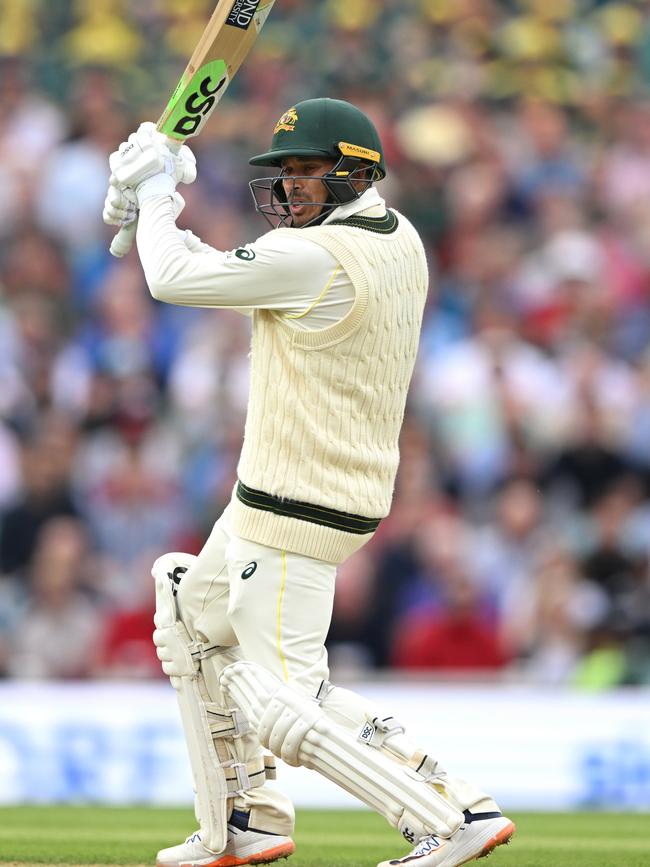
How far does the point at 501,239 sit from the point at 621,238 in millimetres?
770

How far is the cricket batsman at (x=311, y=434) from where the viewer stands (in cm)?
427

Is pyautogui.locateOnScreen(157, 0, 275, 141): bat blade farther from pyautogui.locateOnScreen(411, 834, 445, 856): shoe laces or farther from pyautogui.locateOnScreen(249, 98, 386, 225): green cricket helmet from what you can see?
pyautogui.locateOnScreen(411, 834, 445, 856): shoe laces

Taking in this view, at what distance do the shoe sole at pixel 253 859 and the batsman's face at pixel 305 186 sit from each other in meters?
1.73

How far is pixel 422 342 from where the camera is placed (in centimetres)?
968

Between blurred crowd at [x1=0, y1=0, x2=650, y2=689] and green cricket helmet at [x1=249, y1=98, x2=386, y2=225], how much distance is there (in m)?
3.97

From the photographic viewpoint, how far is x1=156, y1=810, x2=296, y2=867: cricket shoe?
15.2 feet

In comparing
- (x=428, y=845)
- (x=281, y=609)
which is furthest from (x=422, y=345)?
(x=428, y=845)

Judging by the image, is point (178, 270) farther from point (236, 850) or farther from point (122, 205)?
point (236, 850)

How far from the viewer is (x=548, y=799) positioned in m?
7.45

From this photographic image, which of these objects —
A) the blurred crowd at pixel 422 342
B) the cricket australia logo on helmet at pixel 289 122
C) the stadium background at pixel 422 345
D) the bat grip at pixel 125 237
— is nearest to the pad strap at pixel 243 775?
the bat grip at pixel 125 237

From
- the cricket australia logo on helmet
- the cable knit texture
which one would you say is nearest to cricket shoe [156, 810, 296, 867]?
the cable knit texture

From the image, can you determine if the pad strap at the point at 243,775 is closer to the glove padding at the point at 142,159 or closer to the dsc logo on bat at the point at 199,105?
the glove padding at the point at 142,159

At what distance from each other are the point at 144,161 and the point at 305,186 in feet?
1.43

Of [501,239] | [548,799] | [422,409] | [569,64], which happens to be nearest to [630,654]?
[548,799]
